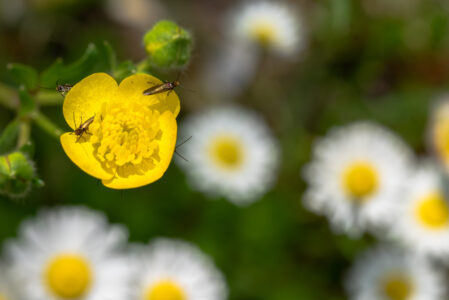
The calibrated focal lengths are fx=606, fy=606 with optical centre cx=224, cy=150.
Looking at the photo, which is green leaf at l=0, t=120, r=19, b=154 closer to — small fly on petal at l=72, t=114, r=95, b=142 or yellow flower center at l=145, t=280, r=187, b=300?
small fly on petal at l=72, t=114, r=95, b=142

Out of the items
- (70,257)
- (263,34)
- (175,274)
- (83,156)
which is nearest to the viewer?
(83,156)

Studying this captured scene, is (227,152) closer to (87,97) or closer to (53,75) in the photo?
(53,75)

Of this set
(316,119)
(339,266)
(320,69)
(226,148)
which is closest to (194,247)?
(226,148)

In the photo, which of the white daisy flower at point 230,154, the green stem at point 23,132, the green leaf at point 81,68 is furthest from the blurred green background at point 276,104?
the green leaf at point 81,68

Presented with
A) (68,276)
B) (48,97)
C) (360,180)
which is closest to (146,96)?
(48,97)

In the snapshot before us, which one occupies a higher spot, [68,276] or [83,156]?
[68,276]

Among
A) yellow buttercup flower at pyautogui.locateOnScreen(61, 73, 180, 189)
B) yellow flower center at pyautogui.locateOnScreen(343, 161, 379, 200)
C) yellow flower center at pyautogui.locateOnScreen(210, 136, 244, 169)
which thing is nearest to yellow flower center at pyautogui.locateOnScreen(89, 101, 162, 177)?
yellow buttercup flower at pyautogui.locateOnScreen(61, 73, 180, 189)
